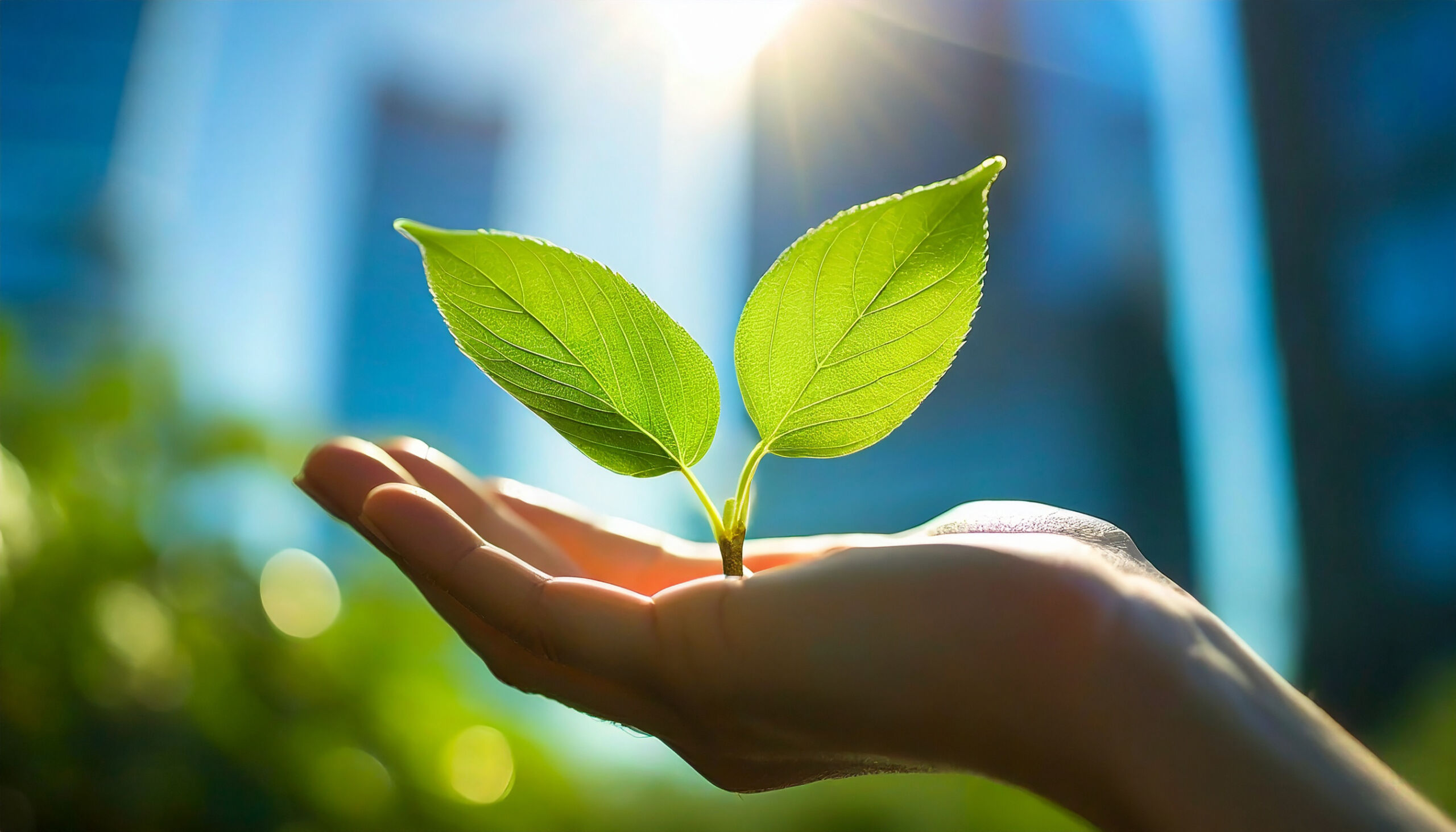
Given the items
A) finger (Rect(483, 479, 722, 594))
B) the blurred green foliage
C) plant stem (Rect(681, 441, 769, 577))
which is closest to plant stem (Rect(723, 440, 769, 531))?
plant stem (Rect(681, 441, 769, 577))

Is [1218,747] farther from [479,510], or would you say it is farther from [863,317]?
[479,510]

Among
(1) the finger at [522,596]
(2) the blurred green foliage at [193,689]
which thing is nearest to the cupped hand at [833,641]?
(1) the finger at [522,596]

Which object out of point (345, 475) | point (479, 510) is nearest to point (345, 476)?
point (345, 475)

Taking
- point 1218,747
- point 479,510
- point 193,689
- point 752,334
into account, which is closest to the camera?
point 1218,747

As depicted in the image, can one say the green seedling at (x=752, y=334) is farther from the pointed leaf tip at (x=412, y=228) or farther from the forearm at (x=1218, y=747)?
the forearm at (x=1218, y=747)

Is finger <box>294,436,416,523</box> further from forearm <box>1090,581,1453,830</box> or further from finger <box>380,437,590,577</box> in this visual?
forearm <box>1090,581,1453,830</box>

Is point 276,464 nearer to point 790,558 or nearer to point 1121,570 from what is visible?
point 790,558

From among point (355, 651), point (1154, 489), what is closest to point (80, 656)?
point (355, 651)
